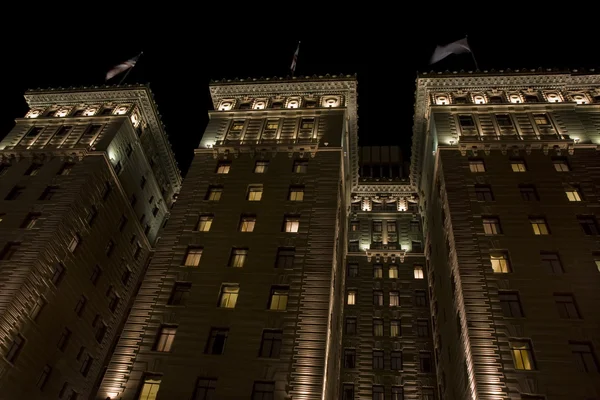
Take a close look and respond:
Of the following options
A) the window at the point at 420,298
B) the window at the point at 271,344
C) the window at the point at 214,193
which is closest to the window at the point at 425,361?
the window at the point at 420,298

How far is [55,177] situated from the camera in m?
54.4

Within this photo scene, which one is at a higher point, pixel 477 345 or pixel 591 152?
pixel 591 152

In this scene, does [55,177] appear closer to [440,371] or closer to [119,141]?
[119,141]

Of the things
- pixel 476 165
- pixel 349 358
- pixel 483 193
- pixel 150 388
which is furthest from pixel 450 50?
pixel 150 388

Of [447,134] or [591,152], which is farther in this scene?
[447,134]

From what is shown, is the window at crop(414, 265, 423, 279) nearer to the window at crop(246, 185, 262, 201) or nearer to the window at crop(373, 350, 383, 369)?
the window at crop(373, 350, 383, 369)

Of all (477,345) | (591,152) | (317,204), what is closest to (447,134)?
(591,152)

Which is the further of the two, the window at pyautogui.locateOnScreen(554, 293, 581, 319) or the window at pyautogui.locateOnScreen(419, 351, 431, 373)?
the window at pyautogui.locateOnScreen(419, 351, 431, 373)

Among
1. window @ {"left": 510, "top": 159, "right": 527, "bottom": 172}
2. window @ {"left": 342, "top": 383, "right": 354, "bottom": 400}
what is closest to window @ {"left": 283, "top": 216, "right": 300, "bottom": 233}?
window @ {"left": 342, "top": 383, "right": 354, "bottom": 400}

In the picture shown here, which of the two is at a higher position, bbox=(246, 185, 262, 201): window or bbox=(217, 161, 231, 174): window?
bbox=(217, 161, 231, 174): window

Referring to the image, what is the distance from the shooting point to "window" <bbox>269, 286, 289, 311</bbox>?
40031 millimetres

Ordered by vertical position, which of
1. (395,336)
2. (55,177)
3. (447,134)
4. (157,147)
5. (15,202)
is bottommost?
(395,336)

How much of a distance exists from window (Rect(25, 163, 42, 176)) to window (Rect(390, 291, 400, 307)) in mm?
41599

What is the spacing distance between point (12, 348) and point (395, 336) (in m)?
36.5
